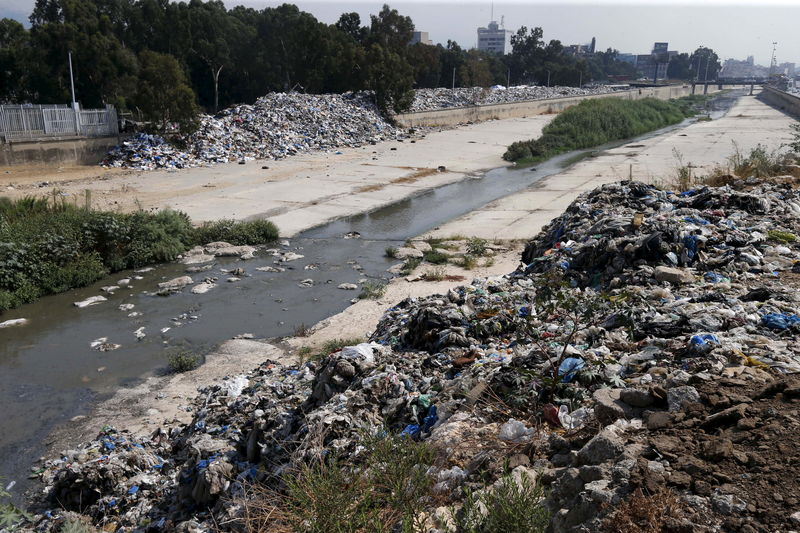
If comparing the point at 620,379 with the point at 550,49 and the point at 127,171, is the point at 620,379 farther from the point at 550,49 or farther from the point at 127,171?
the point at 550,49

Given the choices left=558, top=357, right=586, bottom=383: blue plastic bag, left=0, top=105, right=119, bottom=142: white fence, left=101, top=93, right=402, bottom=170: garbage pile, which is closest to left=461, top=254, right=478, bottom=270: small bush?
left=558, top=357, right=586, bottom=383: blue plastic bag

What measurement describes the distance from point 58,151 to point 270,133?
8.26 metres

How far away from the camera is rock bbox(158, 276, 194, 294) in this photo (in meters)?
11.6

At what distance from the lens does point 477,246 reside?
44.5ft

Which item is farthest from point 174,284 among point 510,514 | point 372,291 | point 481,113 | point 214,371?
point 481,113

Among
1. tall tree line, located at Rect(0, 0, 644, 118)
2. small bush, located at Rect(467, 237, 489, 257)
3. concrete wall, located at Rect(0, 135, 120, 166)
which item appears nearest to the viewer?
small bush, located at Rect(467, 237, 489, 257)

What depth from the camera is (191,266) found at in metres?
13.0

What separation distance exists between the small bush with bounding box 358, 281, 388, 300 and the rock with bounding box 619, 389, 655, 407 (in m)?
6.98

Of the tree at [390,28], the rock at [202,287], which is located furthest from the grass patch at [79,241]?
the tree at [390,28]

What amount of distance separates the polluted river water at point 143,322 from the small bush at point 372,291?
0.87ft

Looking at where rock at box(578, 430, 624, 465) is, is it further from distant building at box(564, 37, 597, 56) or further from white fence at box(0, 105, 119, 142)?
distant building at box(564, 37, 597, 56)

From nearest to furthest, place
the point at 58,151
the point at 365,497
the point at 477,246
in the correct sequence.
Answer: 1. the point at 365,497
2. the point at 477,246
3. the point at 58,151

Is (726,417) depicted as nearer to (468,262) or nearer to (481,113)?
(468,262)

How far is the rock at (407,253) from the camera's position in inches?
536
